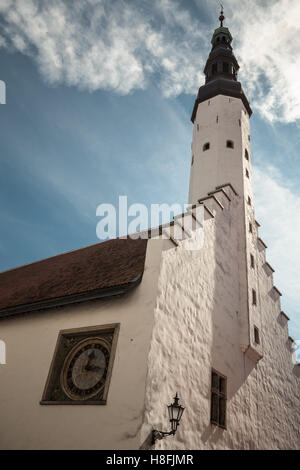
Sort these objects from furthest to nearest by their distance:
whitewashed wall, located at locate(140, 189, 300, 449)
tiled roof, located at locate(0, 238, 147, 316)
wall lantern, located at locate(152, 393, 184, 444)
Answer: tiled roof, located at locate(0, 238, 147, 316) < whitewashed wall, located at locate(140, 189, 300, 449) < wall lantern, located at locate(152, 393, 184, 444)

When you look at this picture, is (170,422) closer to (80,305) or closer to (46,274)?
(80,305)

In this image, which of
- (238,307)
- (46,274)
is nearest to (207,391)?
(238,307)

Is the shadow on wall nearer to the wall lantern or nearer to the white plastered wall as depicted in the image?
the wall lantern

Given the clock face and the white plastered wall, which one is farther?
the clock face

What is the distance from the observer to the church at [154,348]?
7211 mm

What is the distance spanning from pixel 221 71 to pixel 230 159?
8940 millimetres

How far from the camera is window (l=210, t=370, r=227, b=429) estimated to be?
9.17 metres

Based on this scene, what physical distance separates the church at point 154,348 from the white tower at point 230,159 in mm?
107

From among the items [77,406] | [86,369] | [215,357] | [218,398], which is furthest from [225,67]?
[77,406]

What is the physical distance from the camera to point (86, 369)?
822 centimetres

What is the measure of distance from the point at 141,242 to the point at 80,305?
A: 403 cm

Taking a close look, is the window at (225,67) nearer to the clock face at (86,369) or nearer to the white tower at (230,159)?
the white tower at (230,159)

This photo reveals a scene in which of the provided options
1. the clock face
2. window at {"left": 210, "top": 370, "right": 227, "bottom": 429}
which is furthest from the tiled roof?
window at {"left": 210, "top": 370, "right": 227, "bottom": 429}

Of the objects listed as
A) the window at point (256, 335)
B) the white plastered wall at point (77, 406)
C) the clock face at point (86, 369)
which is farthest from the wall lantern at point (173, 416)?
the window at point (256, 335)
